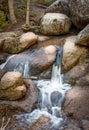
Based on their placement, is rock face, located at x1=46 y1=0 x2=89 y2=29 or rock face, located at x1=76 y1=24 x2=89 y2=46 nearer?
rock face, located at x1=76 y1=24 x2=89 y2=46

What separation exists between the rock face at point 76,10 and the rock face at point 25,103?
16.4 feet

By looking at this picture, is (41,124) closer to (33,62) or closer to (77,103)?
(77,103)

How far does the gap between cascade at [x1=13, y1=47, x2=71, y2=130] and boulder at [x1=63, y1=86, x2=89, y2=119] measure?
288mm

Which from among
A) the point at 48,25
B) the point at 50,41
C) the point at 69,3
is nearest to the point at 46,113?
the point at 50,41

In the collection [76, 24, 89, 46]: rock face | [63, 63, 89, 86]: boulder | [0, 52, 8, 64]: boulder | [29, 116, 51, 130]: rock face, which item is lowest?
[29, 116, 51, 130]: rock face

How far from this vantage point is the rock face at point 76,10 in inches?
473

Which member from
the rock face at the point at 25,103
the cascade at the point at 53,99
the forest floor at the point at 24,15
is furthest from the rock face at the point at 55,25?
the rock face at the point at 25,103

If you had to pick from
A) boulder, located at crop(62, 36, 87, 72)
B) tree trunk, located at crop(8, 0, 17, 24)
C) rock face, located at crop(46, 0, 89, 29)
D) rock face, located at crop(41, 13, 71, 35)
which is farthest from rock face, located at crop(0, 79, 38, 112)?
tree trunk, located at crop(8, 0, 17, 24)

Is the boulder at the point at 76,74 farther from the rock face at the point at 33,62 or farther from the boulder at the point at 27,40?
the boulder at the point at 27,40

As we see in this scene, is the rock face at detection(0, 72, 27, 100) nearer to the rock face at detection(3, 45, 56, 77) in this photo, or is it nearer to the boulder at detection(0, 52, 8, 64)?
the rock face at detection(3, 45, 56, 77)

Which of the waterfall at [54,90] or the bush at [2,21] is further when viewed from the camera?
the bush at [2,21]

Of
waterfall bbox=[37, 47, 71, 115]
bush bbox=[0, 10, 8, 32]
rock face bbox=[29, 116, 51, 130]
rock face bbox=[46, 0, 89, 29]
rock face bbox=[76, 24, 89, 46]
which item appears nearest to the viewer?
rock face bbox=[29, 116, 51, 130]

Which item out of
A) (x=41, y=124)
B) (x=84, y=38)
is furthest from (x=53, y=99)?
(x=84, y=38)

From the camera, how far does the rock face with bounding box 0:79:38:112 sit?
8469mm
